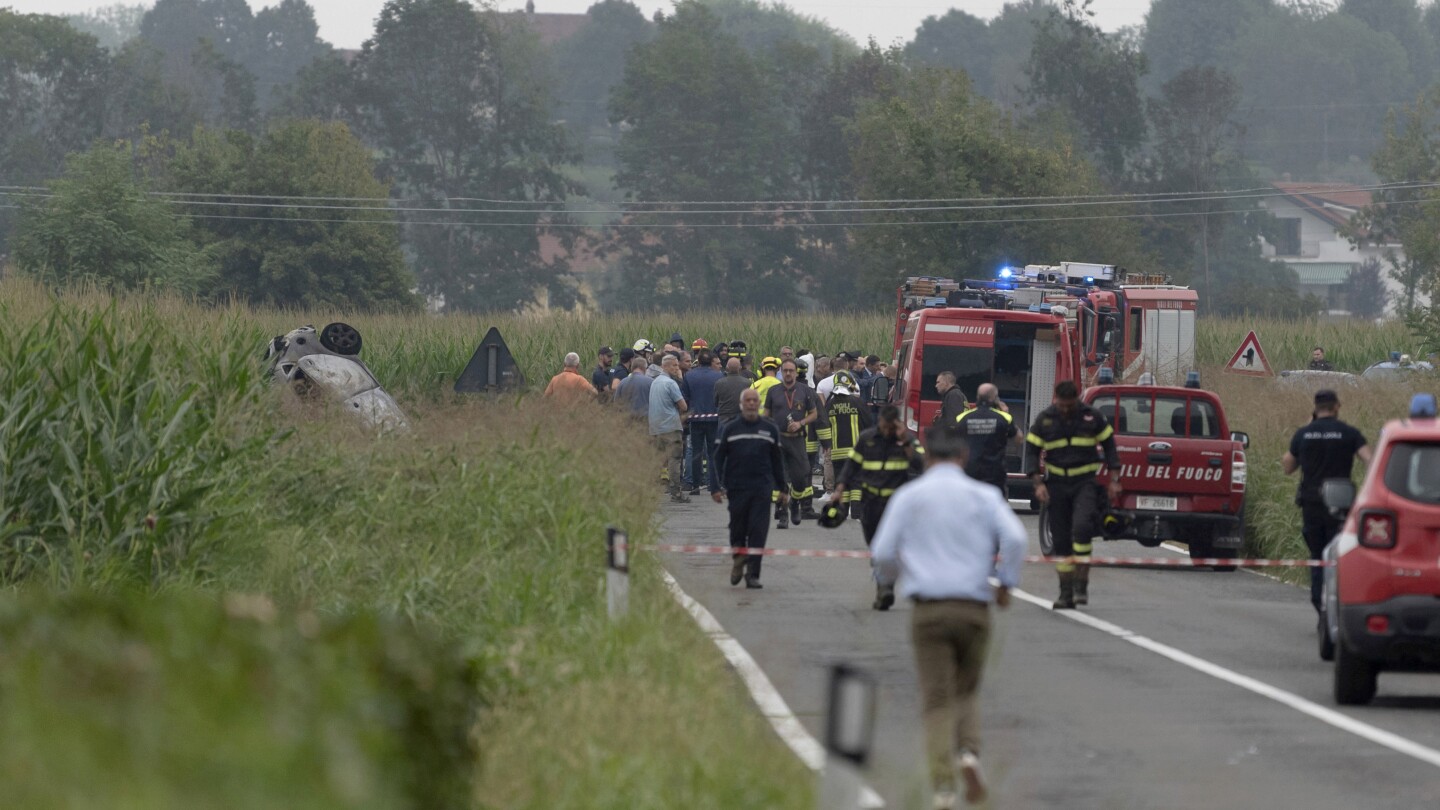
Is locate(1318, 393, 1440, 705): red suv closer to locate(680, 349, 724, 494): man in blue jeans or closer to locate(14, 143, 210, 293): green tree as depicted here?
locate(680, 349, 724, 494): man in blue jeans

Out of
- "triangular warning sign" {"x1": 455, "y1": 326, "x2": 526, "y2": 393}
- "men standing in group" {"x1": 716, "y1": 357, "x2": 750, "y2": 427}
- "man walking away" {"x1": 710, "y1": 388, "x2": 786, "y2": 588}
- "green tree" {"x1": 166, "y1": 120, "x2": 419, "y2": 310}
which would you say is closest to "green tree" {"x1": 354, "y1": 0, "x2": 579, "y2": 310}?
"green tree" {"x1": 166, "y1": 120, "x2": 419, "y2": 310}

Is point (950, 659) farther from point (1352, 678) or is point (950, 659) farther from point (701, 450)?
point (701, 450)

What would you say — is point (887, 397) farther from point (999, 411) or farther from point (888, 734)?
point (888, 734)

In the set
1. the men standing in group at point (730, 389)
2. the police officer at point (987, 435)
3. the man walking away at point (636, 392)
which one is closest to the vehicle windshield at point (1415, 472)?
the police officer at point (987, 435)

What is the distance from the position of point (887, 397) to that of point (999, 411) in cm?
807

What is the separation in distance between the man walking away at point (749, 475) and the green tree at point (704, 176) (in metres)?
73.0

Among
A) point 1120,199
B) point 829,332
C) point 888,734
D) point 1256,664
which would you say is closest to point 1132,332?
point 829,332

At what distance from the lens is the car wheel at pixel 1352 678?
11.9 meters

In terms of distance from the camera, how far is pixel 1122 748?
1059 centimetres

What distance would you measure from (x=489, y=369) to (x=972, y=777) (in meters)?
17.7

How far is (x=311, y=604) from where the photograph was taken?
1246cm

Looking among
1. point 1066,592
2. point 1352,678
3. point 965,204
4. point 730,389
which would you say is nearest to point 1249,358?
point 730,389

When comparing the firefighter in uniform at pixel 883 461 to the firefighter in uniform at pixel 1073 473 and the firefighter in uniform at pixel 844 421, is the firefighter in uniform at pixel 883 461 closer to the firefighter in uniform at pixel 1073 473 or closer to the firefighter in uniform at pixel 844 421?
the firefighter in uniform at pixel 1073 473

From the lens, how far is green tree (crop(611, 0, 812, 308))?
92.0 meters
